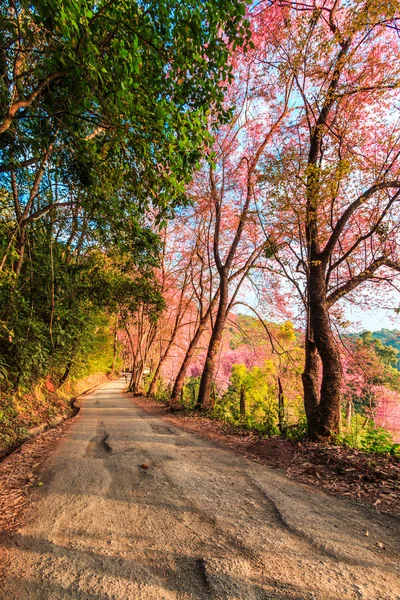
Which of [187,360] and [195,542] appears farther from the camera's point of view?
[187,360]

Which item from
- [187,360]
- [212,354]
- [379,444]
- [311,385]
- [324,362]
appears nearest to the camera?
[379,444]

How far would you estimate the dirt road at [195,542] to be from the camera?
1435 millimetres

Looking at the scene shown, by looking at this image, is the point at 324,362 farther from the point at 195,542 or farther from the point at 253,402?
the point at 253,402

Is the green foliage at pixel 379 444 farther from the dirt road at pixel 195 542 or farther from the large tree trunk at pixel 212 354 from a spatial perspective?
the large tree trunk at pixel 212 354

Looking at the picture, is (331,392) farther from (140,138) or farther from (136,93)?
(136,93)

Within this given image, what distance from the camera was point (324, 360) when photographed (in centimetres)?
448

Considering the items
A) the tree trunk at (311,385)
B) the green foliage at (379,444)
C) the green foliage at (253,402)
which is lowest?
the green foliage at (253,402)

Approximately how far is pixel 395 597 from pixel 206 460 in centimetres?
256

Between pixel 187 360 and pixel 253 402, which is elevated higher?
pixel 187 360

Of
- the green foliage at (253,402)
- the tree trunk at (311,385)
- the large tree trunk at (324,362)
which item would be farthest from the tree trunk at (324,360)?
the green foliage at (253,402)

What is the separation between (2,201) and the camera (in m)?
4.27

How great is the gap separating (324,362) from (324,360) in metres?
0.03

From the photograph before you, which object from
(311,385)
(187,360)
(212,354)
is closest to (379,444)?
(311,385)

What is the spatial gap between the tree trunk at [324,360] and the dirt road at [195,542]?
5.22 ft
